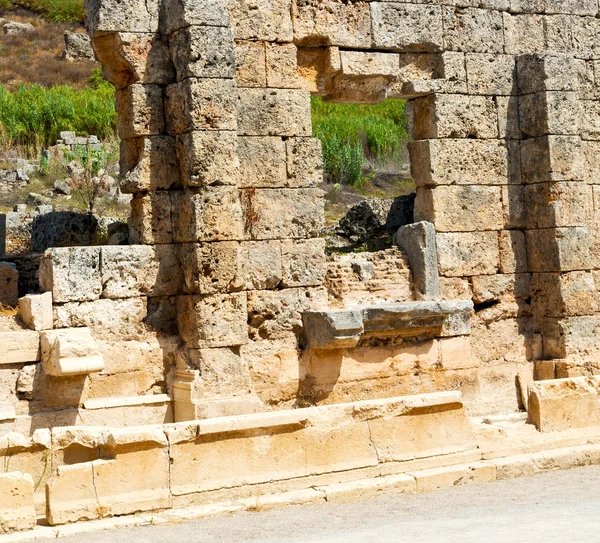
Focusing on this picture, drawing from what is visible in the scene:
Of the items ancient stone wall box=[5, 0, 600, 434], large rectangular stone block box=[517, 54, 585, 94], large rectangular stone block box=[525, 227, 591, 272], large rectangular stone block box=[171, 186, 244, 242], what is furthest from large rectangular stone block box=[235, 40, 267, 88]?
large rectangular stone block box=[525, 227, 591, 272]

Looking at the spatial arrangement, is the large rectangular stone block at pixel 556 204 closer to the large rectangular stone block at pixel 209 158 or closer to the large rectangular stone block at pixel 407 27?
the large rectangular stone block at pixel 407 27

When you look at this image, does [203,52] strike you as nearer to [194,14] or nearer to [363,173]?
[194,14]

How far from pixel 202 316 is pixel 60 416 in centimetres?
147

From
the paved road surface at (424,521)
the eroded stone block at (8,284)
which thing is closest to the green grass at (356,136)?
the eroded stone block at (8,284)

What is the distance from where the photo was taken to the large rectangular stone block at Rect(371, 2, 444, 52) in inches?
388

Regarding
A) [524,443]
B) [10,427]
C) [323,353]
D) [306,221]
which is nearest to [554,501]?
[524,443]

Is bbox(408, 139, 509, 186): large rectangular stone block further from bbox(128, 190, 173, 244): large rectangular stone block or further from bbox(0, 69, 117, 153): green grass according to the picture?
bbox(0, 69, 117, 153): green grass

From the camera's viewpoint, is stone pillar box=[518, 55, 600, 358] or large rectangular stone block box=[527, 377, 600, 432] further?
stone pillar box=[518, 55, 600, 358]

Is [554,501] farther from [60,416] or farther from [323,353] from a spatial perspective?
[60,416]

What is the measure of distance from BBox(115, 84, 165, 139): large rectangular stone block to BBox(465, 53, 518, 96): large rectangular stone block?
344 centimetres

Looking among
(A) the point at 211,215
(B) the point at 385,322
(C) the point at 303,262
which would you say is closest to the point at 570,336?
(B) the point at 385,322

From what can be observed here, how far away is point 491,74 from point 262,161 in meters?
2.94

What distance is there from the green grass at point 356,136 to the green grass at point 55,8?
59.9 ft

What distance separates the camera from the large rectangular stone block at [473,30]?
33.6ft
